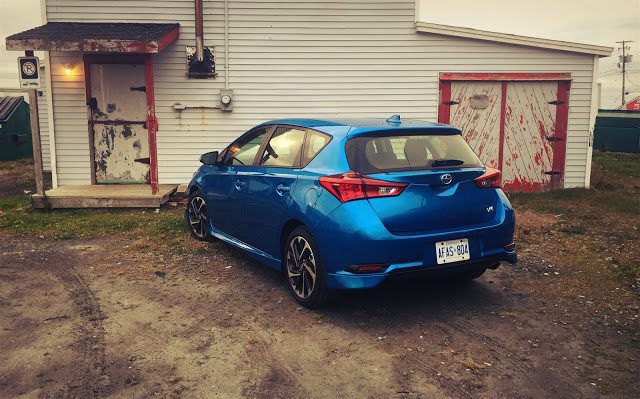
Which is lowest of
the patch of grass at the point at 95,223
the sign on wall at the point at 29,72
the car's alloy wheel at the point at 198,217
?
the patch of grass at the point at 95,223

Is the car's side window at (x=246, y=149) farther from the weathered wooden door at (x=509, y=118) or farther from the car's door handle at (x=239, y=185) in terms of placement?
the weathered wooden door at (x=509, y=118)

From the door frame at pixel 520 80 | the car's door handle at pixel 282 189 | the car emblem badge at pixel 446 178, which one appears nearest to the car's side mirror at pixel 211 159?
the car's door handle at pixel 282 189

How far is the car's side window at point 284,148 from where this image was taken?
5.58m

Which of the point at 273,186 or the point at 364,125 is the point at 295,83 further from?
the point at 364,125

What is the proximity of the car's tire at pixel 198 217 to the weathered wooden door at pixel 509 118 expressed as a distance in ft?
19.8

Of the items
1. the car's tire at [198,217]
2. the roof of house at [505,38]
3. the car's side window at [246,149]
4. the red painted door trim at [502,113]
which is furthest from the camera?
the red painted door trim at [502,113]

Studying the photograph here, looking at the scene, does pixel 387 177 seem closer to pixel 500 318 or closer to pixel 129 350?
pixel 500 318

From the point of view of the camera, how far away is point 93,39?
10109 mm

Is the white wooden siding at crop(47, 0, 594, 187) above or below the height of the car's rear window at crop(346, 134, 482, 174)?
above

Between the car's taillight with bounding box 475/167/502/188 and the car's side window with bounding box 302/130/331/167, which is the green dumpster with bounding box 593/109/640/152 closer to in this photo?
the car's taillight with bounding box 475/167/502/188

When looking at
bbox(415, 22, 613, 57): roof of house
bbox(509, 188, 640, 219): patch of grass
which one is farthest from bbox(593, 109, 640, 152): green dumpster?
bbox(415, 22, 613, 57): roof of house

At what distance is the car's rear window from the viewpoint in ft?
16.0

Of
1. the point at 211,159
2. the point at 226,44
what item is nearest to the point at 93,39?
the point at 226,44

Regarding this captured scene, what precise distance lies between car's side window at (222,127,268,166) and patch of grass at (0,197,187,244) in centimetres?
170
